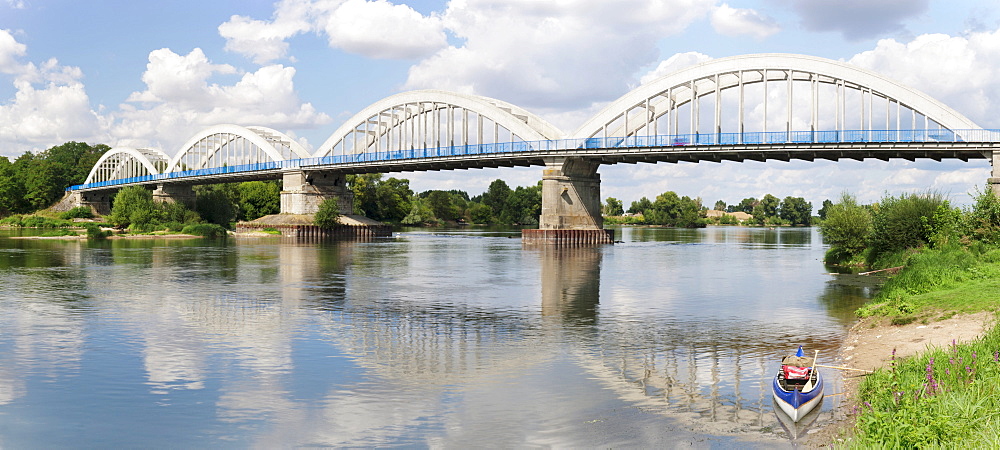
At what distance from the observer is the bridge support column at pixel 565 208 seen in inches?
3034

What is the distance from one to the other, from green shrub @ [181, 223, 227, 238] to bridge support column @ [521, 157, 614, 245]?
4629 centimetres

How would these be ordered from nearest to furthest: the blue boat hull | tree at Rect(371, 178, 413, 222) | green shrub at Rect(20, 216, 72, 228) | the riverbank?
the blue boat hull → the riverbank → green shrub at Rect(20, 216, 72, 228) → tree at Rect(371, 178, 413, 222)

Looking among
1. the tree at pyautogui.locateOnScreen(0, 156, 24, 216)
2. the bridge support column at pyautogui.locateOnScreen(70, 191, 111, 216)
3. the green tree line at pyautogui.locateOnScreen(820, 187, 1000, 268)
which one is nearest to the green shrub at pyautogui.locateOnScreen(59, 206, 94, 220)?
the bridge support column at pyautogui.locateOnScreen(70, 191, 111, 216)

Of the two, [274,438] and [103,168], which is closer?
[274,438]

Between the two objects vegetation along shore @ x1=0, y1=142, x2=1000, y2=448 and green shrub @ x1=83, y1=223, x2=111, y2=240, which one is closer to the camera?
vegetation along shore @ x1=0, y1=142, x2=1000, y2=448

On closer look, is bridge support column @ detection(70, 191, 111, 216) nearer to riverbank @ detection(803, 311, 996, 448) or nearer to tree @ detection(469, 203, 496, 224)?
tree @ detection(469, 203, 496, 224)

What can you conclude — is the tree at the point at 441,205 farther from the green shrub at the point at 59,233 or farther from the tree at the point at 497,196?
the green shrub at the point at 59,233

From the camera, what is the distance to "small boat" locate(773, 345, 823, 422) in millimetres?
12023

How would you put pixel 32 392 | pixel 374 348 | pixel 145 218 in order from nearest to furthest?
pixel 32 392, pixel 374 348, pixel 145 218

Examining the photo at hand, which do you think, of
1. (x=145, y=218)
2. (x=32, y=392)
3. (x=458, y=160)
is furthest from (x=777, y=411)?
(x=145, y=218)

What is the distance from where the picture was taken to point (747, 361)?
54.7 feet

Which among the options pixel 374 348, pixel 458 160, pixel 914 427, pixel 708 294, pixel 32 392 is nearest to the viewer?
pixel 914 427

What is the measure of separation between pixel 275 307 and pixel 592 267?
2406cm

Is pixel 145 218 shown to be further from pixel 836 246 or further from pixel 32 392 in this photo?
pixel 32 392
